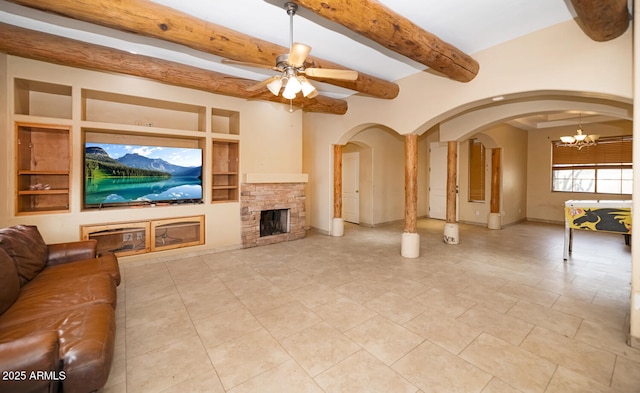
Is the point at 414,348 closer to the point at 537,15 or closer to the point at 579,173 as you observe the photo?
the point at 537,15

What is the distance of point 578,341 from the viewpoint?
2301 millimetres

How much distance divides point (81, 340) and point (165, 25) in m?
2.66

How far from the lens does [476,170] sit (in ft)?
25.8

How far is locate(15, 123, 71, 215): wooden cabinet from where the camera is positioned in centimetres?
363

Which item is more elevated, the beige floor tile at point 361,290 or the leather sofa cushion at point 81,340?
the leather sofa cushion at point 81,340

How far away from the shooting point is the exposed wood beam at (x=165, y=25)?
2.28 meters

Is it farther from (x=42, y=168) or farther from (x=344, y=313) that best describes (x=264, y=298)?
(x=42, y=168)

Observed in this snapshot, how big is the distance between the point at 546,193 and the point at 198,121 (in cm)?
964

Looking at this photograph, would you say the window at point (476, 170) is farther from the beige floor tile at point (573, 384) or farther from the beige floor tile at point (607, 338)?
the beige floor tile at point (573, 384)

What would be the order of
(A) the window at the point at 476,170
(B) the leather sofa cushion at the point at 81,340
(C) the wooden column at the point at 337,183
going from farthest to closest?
(A) the window at the point at 476,170
(C) the wooden column at the point at 337,183
(B) the leather sofa cushion at the point at 81,340

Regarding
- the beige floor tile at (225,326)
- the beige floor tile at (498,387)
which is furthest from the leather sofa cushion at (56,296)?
the beige floor tile at (498,387)

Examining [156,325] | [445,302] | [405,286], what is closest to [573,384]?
[445,302]

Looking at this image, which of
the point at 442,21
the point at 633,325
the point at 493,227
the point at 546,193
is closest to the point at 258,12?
the point at 442,21

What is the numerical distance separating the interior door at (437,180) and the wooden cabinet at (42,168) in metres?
8.69
